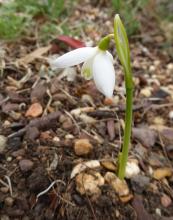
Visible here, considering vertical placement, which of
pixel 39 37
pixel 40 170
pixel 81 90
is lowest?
pixel 40 170

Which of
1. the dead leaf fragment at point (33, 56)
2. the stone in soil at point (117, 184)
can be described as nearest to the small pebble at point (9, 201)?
the stone in soil at point (117, 184)

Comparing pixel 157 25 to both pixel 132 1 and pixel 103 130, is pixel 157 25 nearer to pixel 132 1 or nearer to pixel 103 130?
pixel 132 1

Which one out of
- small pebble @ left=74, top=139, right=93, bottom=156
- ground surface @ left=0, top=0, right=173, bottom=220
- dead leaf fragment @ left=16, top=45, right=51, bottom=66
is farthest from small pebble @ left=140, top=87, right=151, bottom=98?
small pebble @ left=74, top=139, right=93, bottom=156

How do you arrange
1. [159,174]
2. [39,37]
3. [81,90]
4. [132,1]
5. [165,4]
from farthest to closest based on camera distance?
[165,4] → [132,1] → [39,37] → [81,90] → [159,174]

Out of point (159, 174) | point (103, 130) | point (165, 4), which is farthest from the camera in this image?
point (165, 4)

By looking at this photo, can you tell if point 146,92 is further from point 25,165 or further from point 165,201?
point 25,165

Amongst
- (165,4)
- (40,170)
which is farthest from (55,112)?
(165,4)

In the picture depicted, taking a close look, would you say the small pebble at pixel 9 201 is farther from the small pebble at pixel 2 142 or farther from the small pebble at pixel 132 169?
the small pebble at pixel 132 169

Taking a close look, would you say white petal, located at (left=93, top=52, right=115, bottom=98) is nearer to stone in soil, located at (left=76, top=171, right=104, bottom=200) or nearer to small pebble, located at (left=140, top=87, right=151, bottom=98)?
stone in soil, located at (left=76, top=171, right=104, bottom=200)
